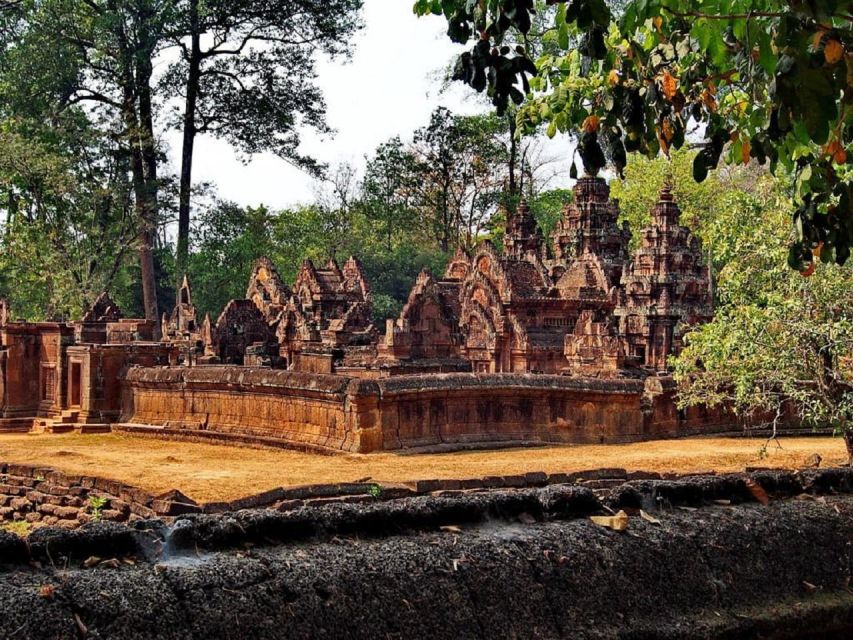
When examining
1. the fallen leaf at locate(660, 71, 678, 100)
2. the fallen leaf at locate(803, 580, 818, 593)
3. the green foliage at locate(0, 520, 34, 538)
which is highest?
the fallen leaf at locate(660, 71, 678, 100)

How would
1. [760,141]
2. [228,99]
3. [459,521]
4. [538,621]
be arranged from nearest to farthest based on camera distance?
1. [538,621]
2. [459,521]
3. [760,141]
4. [228,99]

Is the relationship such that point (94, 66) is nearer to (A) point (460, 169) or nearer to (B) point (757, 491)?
(A) point (460, 169)

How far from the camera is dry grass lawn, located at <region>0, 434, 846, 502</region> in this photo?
39.1 feet

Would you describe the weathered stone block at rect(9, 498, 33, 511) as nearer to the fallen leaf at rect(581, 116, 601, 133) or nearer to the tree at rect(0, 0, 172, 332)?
the fallen leaf at rect(581, 116, 601, 133)

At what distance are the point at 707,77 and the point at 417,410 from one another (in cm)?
836

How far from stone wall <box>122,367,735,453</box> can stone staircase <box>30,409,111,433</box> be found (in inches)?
66.8

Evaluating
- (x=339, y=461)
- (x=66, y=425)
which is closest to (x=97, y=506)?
(x=339, y=461)

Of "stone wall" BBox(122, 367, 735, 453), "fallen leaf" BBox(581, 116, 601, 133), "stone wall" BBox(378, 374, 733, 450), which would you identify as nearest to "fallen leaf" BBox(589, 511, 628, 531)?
"fallen leaf" BBox(581, 116, 601, 133)

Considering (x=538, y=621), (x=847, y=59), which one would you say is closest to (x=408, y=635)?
(x=538, y=621)

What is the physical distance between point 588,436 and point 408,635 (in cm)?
1157

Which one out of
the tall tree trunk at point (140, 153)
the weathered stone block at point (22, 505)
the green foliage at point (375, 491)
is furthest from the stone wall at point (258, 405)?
the tall tree trunk at point (140, 153)

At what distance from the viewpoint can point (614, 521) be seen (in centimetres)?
553

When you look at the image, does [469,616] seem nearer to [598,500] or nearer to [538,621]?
[538,621]

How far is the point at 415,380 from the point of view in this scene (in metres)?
14.8
